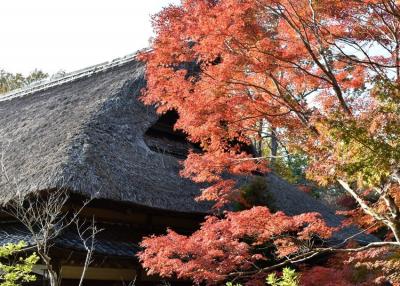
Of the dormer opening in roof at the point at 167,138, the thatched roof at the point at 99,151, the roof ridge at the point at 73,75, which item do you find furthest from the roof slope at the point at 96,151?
the roof ridge at the point at 73,75

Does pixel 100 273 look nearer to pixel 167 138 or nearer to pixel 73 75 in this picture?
pixel 167 138

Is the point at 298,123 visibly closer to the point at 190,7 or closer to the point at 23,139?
the point at 190,7

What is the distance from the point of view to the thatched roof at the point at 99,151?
7.37 m

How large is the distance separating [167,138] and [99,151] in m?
2.97

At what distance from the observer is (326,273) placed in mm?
7348

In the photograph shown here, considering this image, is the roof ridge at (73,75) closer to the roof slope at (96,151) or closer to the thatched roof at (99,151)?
the thatched roof at (99,151)

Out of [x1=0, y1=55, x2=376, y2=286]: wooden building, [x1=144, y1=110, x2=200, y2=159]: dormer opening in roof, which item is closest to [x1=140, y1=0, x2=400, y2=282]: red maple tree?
[x1=0, y1=55, x2=376, y2=286]: wooden building

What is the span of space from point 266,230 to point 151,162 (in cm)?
342

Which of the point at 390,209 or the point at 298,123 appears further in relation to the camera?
the point at 298,123

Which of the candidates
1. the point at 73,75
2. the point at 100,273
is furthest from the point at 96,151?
the point at 73,75

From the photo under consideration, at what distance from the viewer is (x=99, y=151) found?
8000 mm

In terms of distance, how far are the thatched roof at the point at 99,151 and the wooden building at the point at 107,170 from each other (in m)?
0.02

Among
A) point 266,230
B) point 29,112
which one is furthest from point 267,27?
point 29,112

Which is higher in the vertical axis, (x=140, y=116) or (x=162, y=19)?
(x=162, y=19)
